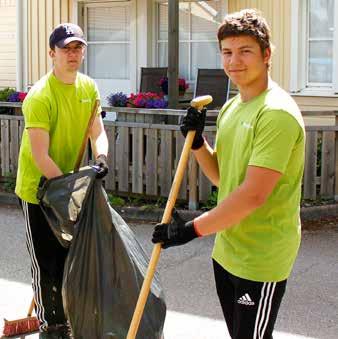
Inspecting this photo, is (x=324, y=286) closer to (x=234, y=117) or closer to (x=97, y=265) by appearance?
(x=97, y=265)

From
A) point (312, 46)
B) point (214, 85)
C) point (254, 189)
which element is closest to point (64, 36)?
point (254, 189)

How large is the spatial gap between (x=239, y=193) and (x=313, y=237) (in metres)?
4.81

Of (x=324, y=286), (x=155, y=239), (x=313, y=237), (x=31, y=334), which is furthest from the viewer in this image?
(x=313, y=237)

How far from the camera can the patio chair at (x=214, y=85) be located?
32.7ft

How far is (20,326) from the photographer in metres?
4.20

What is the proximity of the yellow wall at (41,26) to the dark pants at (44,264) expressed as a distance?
27.6 ft

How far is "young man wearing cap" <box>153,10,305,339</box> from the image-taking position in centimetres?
249

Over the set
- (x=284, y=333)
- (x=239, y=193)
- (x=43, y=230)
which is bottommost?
(x=284, y=333)

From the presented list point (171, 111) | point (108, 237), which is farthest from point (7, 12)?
point (108, 237)

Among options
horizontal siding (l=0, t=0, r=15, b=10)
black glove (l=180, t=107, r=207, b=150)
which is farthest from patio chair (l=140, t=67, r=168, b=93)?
black glove (l=180, t=107, r=207, b=150)

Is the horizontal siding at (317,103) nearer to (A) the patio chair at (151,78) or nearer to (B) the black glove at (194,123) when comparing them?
(A) the patio chair at (151,78)

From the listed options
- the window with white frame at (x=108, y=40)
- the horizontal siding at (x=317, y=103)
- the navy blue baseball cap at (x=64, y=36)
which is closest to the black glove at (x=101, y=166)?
the navy blue baseball cap at (x=64, y=36)

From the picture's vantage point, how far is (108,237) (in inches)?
139

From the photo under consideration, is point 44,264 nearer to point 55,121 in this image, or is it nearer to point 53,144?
point 53,144
